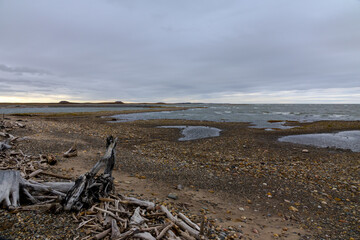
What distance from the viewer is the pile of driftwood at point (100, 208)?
4445 mm

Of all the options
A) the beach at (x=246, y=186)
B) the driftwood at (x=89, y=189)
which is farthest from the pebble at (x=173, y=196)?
the driftwood at (x=89, y=189)

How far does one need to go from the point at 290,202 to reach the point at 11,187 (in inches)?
365

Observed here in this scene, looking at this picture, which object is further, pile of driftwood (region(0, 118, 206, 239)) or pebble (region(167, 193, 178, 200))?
pebble (region(167, 193, 178, 200))

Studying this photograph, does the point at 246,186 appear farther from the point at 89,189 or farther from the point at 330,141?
the point at 330,141

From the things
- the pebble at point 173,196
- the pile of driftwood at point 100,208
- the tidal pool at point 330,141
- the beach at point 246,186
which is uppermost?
the pile of driftwood at point 100,208

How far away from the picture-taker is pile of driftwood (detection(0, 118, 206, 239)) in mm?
4445

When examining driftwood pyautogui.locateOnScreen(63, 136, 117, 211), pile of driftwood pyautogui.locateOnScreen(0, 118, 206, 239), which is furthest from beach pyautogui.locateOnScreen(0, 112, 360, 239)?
driftwood pyautogui.locateOnScreen(63, 136, 117, 211)

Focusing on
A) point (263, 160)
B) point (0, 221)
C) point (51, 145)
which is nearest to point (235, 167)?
point (263, 160)

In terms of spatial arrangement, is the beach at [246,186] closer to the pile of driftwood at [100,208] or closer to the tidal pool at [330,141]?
the pile of driftwood at [100,208]

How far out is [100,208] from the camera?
5.11 m

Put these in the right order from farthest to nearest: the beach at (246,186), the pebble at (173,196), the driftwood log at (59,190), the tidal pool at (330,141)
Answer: the tidal pool at (330,141)
the pebble at (173,196)
the beach at (246,186)
the driftwood log at (59,190)

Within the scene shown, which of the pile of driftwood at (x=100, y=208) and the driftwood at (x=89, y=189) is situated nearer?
the pile of driftwood at (x=100, y=208)

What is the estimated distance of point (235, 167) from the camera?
478 inches

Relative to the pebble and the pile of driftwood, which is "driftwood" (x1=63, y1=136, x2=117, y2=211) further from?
the pebble
